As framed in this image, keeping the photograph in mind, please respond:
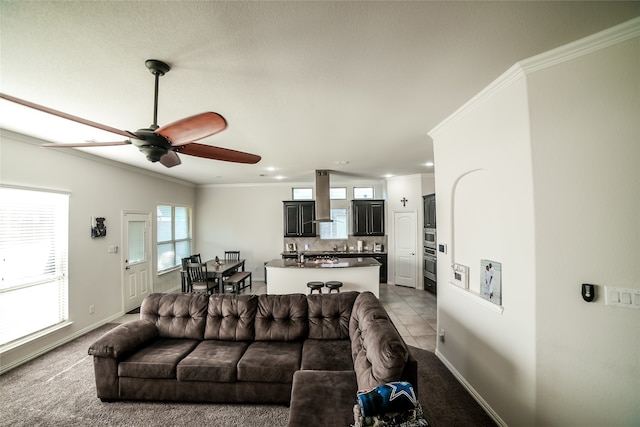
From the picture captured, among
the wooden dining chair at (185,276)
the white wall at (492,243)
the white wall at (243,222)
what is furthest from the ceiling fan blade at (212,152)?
the white wall at (243,222)

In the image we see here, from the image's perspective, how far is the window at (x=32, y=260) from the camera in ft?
9.43

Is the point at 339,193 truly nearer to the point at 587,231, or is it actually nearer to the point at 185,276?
the point at 185,276

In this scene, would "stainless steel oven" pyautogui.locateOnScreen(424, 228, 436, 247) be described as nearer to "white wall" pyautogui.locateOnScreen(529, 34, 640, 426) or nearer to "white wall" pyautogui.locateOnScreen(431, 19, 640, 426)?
"white wall" pyautogui.locateOnScreen(431, 19, 640, 426)

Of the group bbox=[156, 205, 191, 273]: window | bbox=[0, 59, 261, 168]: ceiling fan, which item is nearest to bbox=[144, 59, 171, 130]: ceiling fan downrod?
bbox=[0, 59, 261, 168]: ceiling fan

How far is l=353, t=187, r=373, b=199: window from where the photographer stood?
7.08 meters

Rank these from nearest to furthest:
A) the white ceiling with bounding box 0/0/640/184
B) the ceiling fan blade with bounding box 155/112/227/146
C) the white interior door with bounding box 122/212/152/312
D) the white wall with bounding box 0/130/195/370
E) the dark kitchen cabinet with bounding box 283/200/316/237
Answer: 1. the white ceiling with bounding box 0/0/640/184
2. the ceiling fan blade with bounding box 155/112/227/146
3. the white wall with bounding box 0/130/195/370
4. the white interior door with bounding box 122/212/152/312
5. the dark kitchen cabinet with bounding box 283/200/316/237

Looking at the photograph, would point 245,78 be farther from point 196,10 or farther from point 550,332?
A: point 550,332

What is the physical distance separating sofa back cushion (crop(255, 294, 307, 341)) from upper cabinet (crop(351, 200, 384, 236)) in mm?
4061

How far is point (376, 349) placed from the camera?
1.72 m

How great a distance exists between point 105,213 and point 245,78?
401 cm

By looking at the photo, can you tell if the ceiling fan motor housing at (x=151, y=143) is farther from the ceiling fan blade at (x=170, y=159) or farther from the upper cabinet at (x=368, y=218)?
the upper cabinet at (x=368, y=218)

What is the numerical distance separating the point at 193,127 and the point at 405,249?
578cm

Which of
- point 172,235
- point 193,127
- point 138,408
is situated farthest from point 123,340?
point 172,235

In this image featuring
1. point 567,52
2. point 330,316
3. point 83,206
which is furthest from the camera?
point 83,206
